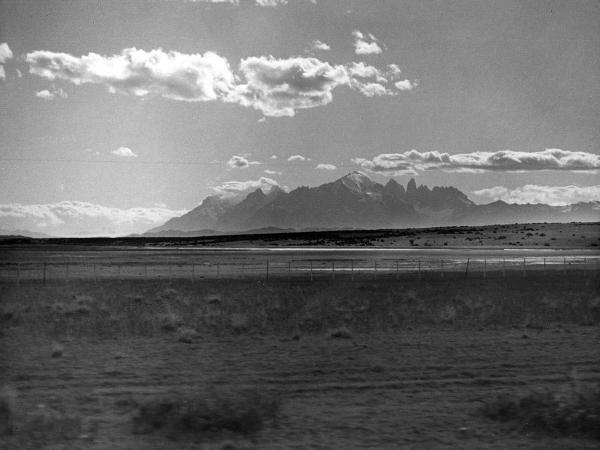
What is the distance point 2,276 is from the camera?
53188mm

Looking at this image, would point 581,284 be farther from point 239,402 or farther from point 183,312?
point 239,402

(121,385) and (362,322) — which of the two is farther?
(362,322)

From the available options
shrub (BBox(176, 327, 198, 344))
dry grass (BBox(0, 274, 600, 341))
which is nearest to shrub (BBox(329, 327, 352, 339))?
dry grass (BBox(0, 274, 600, 341))

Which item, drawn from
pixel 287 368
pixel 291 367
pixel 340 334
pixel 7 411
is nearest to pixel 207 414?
pixel 7 411

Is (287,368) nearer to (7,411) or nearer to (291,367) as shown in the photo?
(291,367)

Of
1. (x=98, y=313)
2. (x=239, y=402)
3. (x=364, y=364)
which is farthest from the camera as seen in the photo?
(x=98, y=313)

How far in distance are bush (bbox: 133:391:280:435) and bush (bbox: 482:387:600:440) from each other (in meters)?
4.47

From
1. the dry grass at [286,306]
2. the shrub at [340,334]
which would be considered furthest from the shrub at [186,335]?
the shrub at [340,334]

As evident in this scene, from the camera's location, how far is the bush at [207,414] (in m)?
11.1

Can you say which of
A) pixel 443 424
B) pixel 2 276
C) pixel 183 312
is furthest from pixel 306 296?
pixel 2 276

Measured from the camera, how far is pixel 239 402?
12.6 meters

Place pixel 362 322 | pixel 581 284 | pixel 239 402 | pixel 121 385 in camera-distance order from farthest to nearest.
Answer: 1. pixel 581 284
2. pixel 362 322
3. pixel 121 385
4. pixel 239 402

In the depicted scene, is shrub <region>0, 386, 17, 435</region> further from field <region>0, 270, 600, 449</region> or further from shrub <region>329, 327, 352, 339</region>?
shrub <region>329, 327, 352, 339</region>

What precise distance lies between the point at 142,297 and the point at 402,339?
18.8 meters
